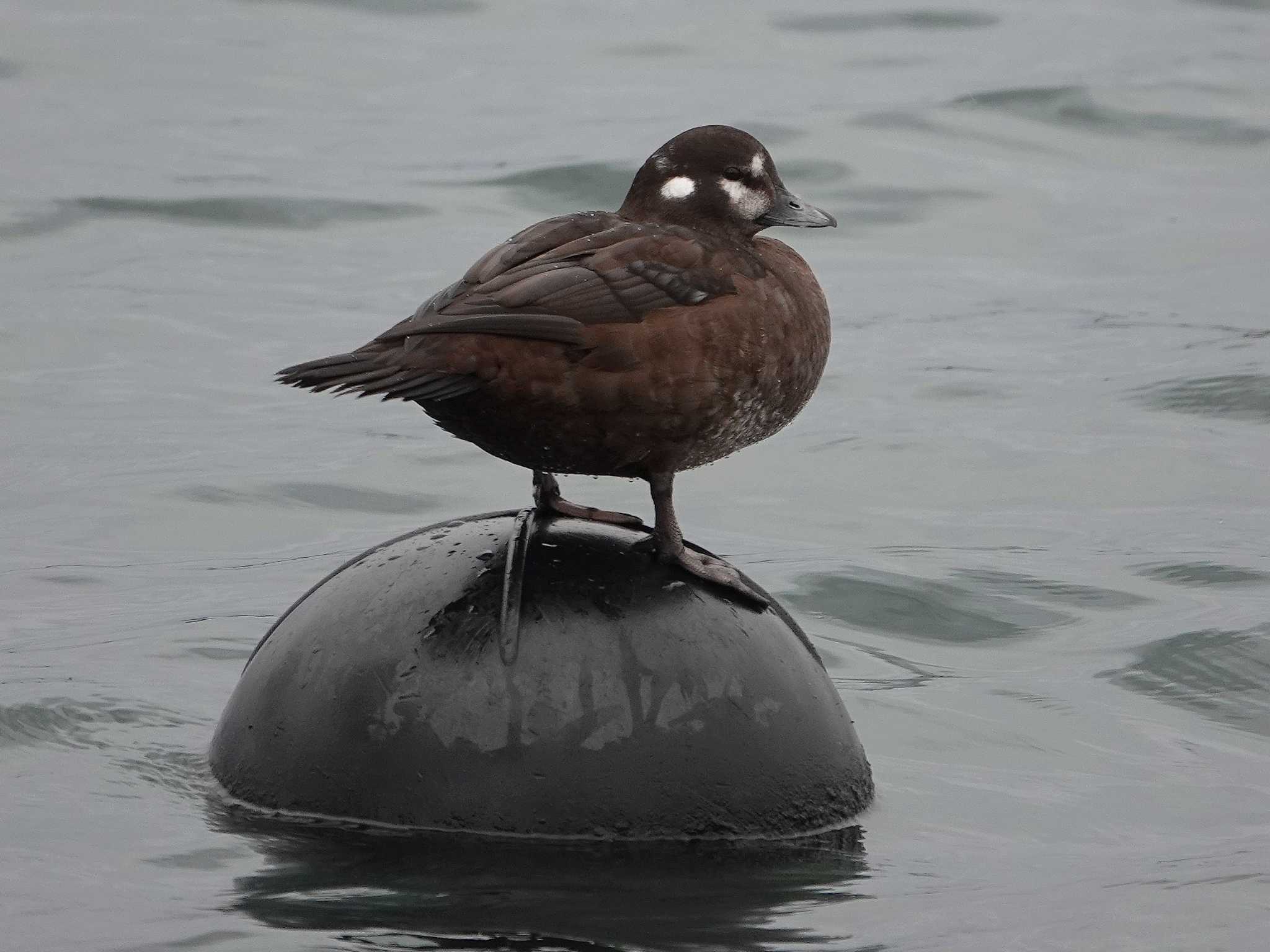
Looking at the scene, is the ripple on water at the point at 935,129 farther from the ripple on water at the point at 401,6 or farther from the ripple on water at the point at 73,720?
the ripple on water at the point at 73,720

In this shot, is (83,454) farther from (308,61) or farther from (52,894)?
(308,61)

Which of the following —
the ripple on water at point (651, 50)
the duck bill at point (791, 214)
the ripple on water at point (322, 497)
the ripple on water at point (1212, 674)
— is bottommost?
the ripple on water at point (1212, 674)

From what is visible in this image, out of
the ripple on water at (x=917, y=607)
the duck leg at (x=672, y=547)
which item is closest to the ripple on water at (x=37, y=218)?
the ripple on water at (x=917, y=607)

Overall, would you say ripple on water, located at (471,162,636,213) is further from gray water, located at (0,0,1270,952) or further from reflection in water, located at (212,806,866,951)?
reflection in water, located at (212,806,866,951)

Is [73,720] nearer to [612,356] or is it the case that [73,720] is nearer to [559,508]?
[559,508]

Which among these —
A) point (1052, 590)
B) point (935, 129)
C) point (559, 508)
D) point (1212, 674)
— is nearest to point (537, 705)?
point (559, 508)

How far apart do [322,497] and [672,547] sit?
19.1 feet

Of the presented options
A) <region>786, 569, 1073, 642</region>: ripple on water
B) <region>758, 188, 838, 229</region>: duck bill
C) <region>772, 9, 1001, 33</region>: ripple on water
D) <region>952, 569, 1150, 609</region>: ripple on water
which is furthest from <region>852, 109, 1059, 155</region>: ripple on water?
<region>758, 188, 838, 229</region>: duck bill

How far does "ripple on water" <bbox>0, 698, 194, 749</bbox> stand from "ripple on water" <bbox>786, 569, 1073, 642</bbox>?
3.26 m

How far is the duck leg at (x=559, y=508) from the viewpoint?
20.4ft

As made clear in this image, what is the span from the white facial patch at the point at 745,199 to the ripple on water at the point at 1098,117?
1442 centimetres

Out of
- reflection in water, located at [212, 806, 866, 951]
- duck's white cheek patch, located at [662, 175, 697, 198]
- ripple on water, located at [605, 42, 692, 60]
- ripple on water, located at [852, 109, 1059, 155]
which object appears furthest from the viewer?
ripple on water, located at [605, 42, 692, 60]

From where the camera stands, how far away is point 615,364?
574 centimetres

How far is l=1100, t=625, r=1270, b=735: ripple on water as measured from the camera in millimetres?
8516
